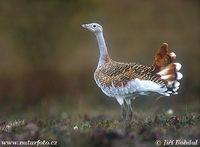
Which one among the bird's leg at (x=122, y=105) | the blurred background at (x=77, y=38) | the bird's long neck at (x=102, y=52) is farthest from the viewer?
the blurred background at (x=77, y=38)

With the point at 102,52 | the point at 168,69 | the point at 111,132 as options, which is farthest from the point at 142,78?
the point at 111,132

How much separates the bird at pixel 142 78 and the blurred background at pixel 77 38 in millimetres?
11839

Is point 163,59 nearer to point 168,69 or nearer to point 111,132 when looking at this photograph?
point 168,69

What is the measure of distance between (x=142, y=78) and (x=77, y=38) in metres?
16.2

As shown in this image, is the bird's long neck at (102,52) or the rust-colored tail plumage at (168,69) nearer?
the rust-colored tail plumage at (168,69)

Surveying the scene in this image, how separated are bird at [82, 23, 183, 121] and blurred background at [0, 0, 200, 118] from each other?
38.8 ft

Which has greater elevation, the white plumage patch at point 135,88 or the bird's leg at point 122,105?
the white plumage patch at point 135,88

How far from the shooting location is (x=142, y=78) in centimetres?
1077

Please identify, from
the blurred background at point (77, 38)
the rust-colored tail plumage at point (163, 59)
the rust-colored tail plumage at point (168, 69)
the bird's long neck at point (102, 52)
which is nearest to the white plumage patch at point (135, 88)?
the rust-colored tail plumage at point (168, 69)

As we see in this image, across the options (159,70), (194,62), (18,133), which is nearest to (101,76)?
(159,70)

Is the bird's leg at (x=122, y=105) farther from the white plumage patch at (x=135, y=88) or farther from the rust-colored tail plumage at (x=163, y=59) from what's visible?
the rust-colored tail plumage at (x=163, y=59)

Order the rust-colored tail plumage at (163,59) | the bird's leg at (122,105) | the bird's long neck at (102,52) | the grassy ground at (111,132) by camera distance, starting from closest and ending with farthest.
Answer: the grassy ground at (111,132), the rust-colored tail plumage at (163,59), the bird's leg at (122,105), the bird's long neck at (102,52)

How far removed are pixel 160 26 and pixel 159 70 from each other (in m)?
16.8

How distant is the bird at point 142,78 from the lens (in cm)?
1065
